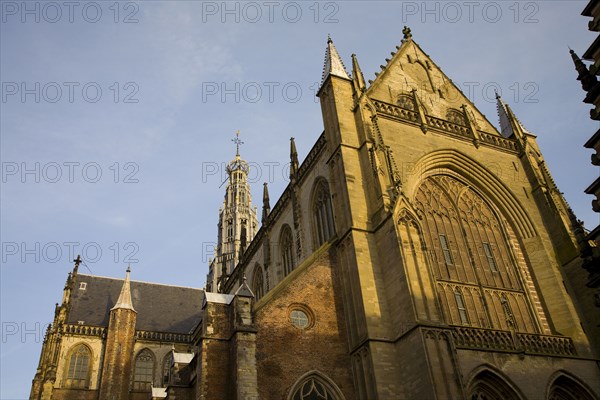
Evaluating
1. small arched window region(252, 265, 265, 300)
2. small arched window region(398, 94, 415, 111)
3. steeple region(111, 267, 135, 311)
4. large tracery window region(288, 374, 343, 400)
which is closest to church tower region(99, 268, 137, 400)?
steeple region(111, 267, 135, 311)

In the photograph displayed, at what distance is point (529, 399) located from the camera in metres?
15.3

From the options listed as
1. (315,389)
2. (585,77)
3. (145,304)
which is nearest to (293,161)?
(315,389)

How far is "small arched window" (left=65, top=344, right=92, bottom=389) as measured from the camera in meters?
29.7

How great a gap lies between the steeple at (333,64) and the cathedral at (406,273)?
81 millimetres

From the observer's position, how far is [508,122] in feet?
81.0

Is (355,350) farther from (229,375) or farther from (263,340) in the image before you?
(229,375)

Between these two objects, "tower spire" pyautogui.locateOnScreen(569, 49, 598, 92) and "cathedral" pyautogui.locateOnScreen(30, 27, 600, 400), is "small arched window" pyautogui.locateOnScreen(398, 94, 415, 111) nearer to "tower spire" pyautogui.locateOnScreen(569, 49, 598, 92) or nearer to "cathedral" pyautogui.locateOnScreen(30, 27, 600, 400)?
"cathedral" pyautogui.locateOnScreen(30, 27, 600, 400)

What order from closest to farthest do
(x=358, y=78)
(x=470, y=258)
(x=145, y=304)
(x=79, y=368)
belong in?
(x=470, y=258) < (x=358, y=78) < (x=79, y=368) < (x=145, y=304)

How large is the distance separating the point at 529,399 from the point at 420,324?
4271mm

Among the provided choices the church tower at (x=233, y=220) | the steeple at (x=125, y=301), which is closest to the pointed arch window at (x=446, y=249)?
the steeple at (x=125, y=301)

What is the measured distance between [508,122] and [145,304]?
87.1ft

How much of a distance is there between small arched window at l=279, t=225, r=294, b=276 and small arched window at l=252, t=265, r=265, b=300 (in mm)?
3185

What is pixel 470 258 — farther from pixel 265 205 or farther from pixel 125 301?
pixel 125 301


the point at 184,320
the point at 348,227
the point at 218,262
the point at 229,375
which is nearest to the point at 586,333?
the point at 348,227
